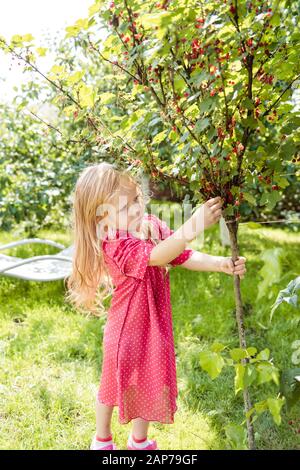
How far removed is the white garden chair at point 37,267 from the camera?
4211 mm

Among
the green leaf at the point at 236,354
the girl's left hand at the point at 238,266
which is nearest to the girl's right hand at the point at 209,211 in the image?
the girl's left hand at the point at 238,266

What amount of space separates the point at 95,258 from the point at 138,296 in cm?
25

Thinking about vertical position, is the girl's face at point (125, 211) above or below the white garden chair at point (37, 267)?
above

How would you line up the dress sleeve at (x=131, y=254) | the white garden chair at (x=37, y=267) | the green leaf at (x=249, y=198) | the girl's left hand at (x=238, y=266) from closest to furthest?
the green leaf at (x=249, y=198)
the girl's left hand at (x=238, y=266)
the dress sleeve at (x=131, y=254)
the white garden chair at (x=37, y=267)

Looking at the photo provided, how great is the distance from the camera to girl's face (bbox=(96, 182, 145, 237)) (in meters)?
2.37

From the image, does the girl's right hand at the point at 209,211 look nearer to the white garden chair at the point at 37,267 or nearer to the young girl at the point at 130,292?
the young girl at the point at 130,292

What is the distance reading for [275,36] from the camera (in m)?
1.90

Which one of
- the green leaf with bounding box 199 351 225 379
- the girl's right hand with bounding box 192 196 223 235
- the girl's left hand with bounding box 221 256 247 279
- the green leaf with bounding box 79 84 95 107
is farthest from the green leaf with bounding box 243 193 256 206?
the green leaf with bounding box 79 84 95 107

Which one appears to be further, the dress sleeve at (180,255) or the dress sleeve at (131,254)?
the dress sleeve at (180,255)

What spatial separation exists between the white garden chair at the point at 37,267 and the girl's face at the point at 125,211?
1.80 meters

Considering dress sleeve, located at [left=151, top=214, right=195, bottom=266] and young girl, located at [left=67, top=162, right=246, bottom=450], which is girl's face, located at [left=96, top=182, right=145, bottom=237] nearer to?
young girl, located at [left=67, top=162, right=246, bottom=450]

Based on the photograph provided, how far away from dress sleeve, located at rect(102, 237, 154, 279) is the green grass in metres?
0.45
